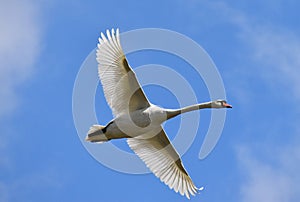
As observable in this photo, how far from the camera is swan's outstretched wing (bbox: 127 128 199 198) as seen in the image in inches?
1363

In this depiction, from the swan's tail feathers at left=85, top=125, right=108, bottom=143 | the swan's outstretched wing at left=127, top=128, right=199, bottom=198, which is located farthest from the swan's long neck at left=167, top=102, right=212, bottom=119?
the swan's tail feathers at left=85, top=125, right=108, bottom=143

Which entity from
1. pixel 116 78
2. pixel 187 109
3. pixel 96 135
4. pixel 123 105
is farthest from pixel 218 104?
pixel 96 135

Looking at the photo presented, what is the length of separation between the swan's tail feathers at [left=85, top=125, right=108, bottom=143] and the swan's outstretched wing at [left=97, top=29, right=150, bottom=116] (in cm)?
75

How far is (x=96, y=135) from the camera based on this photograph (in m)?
33.3

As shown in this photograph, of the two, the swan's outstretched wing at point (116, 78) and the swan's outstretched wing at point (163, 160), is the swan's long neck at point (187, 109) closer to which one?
the swan's outstretched wing at point (116, 78)

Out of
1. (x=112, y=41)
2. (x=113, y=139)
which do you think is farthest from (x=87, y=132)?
(x=112, y=41)

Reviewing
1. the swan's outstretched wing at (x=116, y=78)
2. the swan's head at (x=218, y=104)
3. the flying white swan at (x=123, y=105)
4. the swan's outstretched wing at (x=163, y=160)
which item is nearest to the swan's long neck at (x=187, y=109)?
the flying white swan at (x=123, y=105)

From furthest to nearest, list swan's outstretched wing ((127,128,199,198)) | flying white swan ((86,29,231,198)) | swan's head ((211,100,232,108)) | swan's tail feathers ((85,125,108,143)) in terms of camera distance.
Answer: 1. swan's outstretched wing ((127,128,199,198))
2. swan's head ((211,100,232,108))
3. swan's tail feathers ((85,125,108,143))
4. flying white swan ((86,29,231,198))

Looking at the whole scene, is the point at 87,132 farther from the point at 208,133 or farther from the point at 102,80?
the point at 208,133

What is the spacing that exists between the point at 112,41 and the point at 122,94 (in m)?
1.78

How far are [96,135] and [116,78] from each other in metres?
1.98

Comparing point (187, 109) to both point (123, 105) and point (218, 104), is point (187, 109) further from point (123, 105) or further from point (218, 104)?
point (123, 105)

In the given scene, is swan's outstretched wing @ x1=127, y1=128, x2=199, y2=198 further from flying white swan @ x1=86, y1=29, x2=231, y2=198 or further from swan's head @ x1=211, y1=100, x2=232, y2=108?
swan's head @ x1=211, y1=100, x2=232, y2=108

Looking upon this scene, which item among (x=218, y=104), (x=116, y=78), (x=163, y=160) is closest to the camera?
(x=116, y=78)
